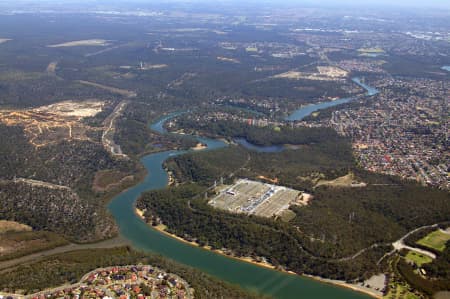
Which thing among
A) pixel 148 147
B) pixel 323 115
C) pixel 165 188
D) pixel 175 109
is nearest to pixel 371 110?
pixel 323 115

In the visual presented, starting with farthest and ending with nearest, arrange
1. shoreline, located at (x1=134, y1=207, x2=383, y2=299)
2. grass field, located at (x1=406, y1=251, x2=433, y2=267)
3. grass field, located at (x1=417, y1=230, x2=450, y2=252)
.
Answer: grass field, located at (x1=417, y1=230, x2=450, y2=252) < grass field, located at (x1=406, y1=251, x2=433, y2=267) < shoreline, located at (x1=134, y1=207, x2=383, y2=299)

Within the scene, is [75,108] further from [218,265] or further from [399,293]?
[399,293]

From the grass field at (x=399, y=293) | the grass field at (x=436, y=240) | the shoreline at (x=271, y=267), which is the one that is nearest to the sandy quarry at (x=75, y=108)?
the shoreline at (x=271, y=267)

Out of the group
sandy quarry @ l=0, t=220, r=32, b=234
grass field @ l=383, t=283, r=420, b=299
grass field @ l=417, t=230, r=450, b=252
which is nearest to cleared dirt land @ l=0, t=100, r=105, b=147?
sandy quarry @ l=0, t=220, r=32, b=234

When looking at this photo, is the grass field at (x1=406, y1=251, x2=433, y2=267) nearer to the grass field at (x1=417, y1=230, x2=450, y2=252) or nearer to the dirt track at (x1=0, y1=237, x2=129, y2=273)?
the grass field at (x1=417, y1=230, x2=450, y2=252)

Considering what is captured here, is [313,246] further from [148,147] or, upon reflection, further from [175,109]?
[175,109]

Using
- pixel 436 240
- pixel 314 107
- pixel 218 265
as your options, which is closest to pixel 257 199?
pixel 218 265

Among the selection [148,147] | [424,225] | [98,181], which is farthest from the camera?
[148,147]
